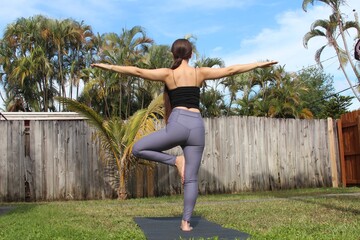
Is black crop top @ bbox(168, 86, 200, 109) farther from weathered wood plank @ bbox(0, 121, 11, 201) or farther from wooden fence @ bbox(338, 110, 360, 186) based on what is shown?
wooden fence @ bbox(338, 110, 360, 186)

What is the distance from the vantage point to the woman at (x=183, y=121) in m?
4.75

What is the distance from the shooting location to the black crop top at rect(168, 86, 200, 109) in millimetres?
4828

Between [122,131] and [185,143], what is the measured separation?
17.6 ft

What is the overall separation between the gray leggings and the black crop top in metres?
0.08

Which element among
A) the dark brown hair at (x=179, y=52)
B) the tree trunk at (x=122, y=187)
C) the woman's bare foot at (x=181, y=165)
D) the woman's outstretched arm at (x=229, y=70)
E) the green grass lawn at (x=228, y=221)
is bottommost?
the green grass lawn at (x=228, y=221)

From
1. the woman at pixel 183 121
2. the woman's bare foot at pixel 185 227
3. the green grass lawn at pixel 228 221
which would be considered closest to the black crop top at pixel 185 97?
the woman at pixel 183 121

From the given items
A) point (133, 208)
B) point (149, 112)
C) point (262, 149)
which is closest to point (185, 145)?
point (133, 208)

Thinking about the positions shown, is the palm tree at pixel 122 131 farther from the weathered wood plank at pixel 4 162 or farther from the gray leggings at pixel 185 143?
the gray leggings at pixel 185 143

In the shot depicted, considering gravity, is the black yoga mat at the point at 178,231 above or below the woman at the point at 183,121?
below

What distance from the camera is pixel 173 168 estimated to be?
1091 cm

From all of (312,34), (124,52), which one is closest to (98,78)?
(124,52)

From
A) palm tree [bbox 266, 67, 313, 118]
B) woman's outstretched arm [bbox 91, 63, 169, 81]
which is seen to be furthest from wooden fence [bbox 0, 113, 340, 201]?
palm tree [bbox 266, 67, 313, 118]

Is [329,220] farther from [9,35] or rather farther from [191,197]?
[9,35]

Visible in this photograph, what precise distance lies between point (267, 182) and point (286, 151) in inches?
38.3
